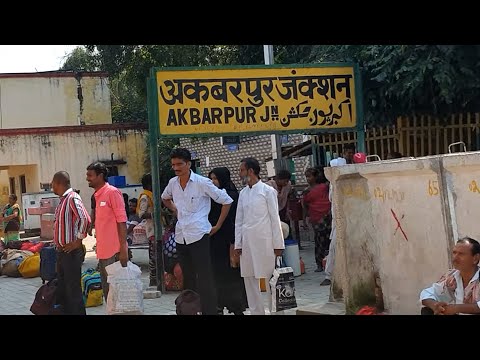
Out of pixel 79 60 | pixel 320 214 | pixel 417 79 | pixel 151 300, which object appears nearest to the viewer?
pixel 151 300

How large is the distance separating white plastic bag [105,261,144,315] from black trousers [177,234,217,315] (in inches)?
20.7

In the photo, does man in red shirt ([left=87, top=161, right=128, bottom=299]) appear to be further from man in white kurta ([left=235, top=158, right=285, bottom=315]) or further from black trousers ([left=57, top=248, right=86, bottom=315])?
man in white kurta ([left=235, top=158, right=285, bottom=315])

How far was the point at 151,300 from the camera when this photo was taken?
32.5 ft

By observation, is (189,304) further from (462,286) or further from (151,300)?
(462,286)

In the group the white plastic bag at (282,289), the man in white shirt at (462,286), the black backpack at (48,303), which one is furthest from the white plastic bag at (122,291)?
the man in white shirt at (462,286)

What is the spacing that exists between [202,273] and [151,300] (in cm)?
A: 270

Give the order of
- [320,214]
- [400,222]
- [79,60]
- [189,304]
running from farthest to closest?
[79,60] → [320,214] → [189,304] → [400,222]

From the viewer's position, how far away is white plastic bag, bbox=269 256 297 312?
24.9 feet

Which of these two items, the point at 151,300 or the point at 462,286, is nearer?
the point at 462,286

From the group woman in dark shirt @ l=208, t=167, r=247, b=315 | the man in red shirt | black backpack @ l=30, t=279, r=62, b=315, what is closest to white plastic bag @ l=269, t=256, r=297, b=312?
woman in dark shirt @ l=208, t=167, r=247, b=315

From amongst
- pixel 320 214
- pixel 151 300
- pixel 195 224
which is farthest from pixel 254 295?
pixel 320 214

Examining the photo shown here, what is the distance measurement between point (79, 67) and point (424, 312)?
130ft

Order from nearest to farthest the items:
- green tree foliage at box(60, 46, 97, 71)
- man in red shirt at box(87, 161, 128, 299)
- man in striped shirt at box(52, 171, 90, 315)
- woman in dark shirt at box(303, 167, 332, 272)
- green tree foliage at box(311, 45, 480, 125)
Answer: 1. man in striped shirt at box(52, 171, 90, 315)
2. man in red shirt at box(87, 161, 128, 299)
3. woman in dark shirt at box(303, 167, 332, 272)
4. green tree foliage at box(311, 45, 480, 125)
5. green tree foliage at box(60, 46, 97, 71)
